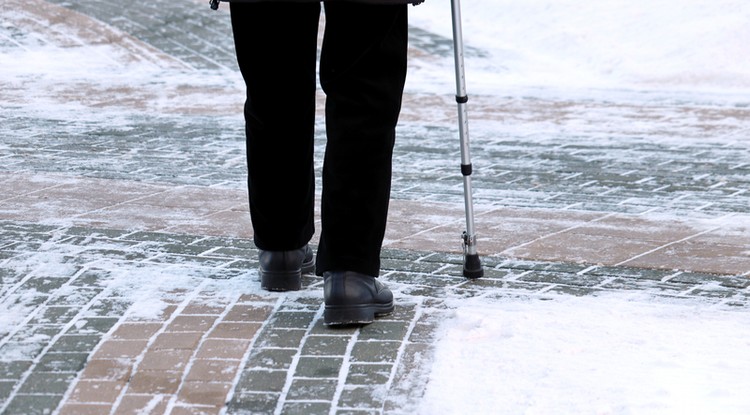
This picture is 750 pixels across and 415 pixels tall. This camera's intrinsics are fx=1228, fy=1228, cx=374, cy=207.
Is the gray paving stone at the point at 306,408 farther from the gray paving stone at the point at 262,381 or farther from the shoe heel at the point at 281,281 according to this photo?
the shoe heel at the point at 281,281

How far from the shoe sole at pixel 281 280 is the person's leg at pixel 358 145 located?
0.27m

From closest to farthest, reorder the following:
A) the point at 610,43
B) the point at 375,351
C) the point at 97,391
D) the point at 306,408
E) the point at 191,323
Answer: the point at 306,408 < the point at 97,391 < the point at 375,351 < the point at 191,323 < the point at 610,43

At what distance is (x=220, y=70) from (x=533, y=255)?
268 inches

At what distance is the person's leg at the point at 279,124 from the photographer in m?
3.40

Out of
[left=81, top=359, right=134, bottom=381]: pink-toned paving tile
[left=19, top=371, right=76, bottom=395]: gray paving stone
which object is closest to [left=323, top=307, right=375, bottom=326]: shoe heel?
[left=81, top=359, right=134, bottom=381]: pink-toned paving tile

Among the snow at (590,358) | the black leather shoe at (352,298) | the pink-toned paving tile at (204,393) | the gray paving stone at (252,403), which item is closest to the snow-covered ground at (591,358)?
the snow at (590,358)

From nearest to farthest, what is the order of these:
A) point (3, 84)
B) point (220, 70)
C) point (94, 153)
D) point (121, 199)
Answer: point (121, 199) → point (94, 153) → point (3, 84) → point (220, 70)

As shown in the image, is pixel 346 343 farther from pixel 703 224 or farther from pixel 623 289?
pixel 703 224

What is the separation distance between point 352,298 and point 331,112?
0.51 meters

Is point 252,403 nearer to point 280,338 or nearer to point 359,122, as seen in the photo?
point 280,338

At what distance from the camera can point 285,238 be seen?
147 inches

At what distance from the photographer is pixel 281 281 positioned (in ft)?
12.3

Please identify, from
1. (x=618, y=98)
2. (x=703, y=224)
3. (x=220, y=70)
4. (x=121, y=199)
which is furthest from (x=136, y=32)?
(x=703, y=224)

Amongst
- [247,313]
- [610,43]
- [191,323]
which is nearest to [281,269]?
[247,313]
